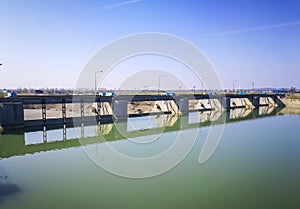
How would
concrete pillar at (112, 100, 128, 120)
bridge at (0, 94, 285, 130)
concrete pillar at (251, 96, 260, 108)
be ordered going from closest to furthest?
bridge at (0, 94, 285, 130) → concrete pillar at (112, 100, 128, 120) → concrete pillar at (251, 96, 260, 108)

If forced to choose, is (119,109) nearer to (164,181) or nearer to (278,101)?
(164,181)

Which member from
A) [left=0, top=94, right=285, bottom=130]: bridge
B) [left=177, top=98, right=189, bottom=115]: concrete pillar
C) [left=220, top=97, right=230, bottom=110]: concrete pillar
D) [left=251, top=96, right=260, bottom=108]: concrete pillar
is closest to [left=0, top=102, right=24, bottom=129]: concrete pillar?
[left=0, top=94, right=285, bottom=130]: bridge

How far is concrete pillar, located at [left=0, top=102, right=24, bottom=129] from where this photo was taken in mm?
27375

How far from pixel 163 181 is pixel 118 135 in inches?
613

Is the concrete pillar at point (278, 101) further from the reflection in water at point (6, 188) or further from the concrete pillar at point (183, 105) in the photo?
the reflection in water at point (6, 188)


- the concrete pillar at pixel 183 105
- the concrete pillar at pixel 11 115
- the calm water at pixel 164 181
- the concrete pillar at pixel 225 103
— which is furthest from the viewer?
the concrete pillar at pixel 225 103

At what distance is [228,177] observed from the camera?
42.9ft

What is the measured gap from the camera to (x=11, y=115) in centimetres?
2794

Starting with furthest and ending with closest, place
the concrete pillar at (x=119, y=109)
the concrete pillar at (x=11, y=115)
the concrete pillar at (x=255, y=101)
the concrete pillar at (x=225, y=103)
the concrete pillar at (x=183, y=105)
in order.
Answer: the concrete pillar at (x=255, y=101) < the concrete pillar at (x=225, y=103) < the concrete pillar at (x=183, y=105) < the concrete pillar at (x=119, y=109) < the concrete pillar at (x=11, y=115)

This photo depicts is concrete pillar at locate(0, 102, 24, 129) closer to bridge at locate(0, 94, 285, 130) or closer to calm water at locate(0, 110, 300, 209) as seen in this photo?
bridge at locate(0, 94, 285, 130)

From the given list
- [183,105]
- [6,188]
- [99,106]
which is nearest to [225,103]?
[183,105]

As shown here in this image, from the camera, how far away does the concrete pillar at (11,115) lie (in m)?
27.4

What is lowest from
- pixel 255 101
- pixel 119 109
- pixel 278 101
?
pixel 119 109

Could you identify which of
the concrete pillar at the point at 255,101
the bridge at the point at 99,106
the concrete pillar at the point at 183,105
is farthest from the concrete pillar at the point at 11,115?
the concrete pillar at the point at 255,101
